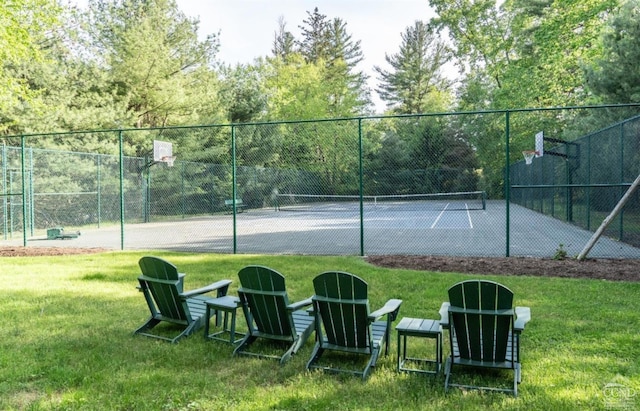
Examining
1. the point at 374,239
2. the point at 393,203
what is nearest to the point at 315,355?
the point at 374,239

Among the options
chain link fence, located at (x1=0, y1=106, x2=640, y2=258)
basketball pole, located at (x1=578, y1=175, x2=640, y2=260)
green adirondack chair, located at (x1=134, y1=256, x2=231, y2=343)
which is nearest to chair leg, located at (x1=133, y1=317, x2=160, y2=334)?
green adirondack chair, located at (x1=134, y1=256, x2=231, y2=343)

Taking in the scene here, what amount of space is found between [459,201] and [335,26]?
2986 centimetres

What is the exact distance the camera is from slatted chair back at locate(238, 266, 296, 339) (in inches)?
155

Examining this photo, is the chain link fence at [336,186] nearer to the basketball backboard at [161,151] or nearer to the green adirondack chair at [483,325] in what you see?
the basketball backboard at [161,151]

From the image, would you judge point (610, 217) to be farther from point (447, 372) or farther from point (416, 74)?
point (416, 74)

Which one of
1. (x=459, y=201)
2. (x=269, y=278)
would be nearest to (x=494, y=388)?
(x=269, y=278)

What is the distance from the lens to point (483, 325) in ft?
11.1

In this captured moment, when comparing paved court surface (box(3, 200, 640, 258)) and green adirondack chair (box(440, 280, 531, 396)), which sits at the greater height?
green adirondack chair (box(440, 280, 531, 396))

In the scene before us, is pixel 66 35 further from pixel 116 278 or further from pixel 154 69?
pixel 116 278

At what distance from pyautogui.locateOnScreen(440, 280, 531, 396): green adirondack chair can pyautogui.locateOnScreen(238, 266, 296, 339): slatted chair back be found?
1.30 metres

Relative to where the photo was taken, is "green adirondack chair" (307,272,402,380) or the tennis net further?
the tennis net

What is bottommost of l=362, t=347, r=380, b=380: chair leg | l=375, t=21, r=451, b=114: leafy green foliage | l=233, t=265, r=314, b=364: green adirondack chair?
l=362, t=347, r=380, b=380: chair leg

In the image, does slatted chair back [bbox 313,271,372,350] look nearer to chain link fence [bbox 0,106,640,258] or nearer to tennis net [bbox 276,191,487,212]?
chain link fence [bbox 0,106,640,258]

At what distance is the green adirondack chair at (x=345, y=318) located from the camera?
3.61 meters
